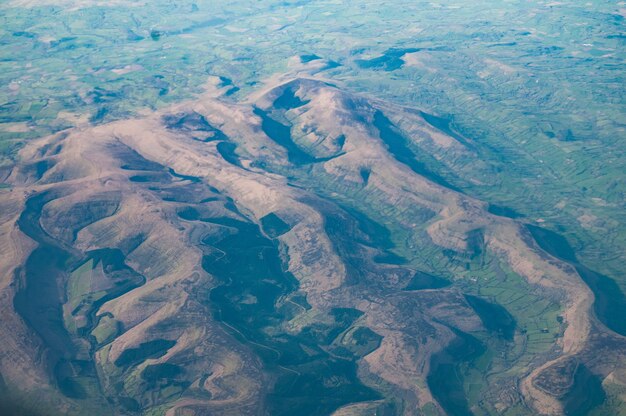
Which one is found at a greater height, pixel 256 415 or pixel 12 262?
pixel 12 262

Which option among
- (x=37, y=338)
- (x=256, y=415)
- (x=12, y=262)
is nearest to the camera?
(x=256, y=415)

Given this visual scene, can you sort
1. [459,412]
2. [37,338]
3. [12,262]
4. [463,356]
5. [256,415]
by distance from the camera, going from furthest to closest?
1. [12,262]
2. [463,356]
3. [37,338]
4. [459,412]
5. [256,415]

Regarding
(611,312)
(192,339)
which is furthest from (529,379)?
(192,339)

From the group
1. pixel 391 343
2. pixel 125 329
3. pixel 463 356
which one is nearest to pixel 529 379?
pixel 463 356

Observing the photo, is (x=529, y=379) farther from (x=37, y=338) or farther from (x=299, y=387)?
(x=37, y=338)

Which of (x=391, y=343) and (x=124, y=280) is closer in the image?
(x=391, y=343)

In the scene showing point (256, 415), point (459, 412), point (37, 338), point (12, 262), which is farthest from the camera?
point (12, 262)

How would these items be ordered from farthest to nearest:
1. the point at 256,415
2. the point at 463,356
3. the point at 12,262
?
the point at 12,262
the point at 463,356
the point at 256,415

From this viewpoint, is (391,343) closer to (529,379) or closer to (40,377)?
(529,379)

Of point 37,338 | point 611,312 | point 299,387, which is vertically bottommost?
point 611,312
